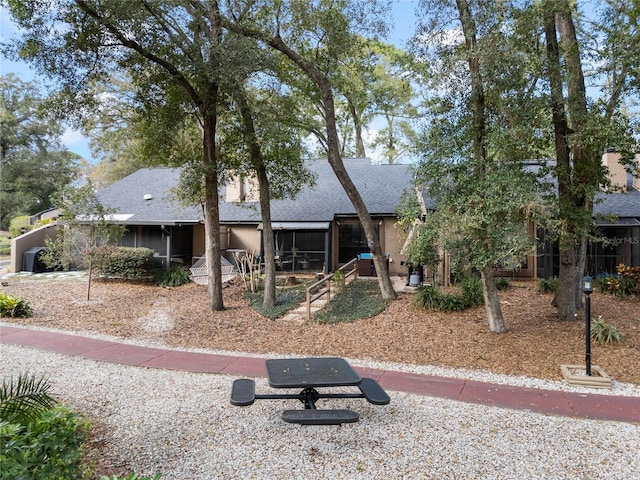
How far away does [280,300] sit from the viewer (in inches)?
440

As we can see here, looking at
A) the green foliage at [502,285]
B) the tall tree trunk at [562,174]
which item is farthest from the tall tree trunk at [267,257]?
the tall tree trunk at [562,174]

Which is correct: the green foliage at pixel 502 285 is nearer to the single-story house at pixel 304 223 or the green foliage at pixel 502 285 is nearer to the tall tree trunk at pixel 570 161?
the single-story house at pixel 304 223

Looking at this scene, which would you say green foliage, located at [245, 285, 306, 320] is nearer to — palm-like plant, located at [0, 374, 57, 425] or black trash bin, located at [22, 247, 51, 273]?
palm-like plant, located at [0, 374, 57, 425]

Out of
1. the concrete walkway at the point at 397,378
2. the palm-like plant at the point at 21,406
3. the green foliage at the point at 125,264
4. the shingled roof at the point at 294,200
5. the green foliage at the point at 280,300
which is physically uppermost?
the shingled roof at the point at 294,200

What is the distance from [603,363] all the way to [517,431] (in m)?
3.20

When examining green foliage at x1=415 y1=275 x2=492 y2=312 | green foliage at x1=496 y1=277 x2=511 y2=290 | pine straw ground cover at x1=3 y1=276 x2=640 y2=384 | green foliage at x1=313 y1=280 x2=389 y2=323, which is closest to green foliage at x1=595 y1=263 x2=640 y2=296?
pine straw ground cover at x1=3 y1=276 x2=640 y2=384

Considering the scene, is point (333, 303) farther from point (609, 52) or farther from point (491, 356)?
point (609, 52)

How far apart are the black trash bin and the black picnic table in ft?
50.8

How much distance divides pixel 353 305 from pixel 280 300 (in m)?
2.21

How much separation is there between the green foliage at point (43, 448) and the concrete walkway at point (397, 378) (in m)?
2.79

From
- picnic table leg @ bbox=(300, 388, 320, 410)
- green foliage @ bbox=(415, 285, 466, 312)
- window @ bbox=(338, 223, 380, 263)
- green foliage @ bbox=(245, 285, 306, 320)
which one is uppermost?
window @ bbox=(338, 223, 380, 263)

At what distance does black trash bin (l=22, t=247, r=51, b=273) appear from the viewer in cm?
1600

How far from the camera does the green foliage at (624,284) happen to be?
417 inches

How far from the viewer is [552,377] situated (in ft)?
18.6
